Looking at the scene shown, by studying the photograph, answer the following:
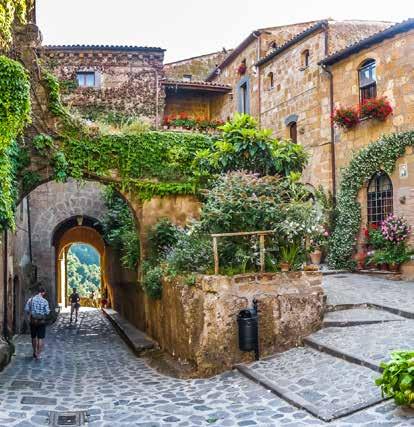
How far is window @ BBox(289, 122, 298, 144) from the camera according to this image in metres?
20.9

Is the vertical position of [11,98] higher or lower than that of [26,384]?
higher

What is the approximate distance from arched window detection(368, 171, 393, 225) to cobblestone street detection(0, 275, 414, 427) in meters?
4.77

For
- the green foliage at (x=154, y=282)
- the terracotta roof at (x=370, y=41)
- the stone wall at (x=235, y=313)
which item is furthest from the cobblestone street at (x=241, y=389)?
the terracotta roof at (x=370, y=41)

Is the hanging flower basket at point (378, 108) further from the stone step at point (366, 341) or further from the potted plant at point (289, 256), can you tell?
the stone step at point (366, 341)

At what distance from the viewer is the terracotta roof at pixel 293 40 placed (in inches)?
754

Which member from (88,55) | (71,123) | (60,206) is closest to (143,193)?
(71,123)

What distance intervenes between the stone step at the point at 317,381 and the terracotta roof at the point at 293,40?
13.8 metres

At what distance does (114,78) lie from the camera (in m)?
24.1

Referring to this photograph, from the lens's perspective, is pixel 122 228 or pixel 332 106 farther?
pixel 332 106

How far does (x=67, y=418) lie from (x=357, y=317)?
5.25m

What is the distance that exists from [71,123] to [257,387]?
8.59 metres

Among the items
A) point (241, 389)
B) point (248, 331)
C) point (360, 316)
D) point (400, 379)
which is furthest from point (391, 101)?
point (400, 379)

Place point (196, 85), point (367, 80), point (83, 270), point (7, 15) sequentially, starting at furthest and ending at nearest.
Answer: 1. point (83, 270)
2. point (196, 85)
3. point (367, 80)
4. point (7, 15)

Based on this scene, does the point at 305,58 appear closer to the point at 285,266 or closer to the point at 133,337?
the point at 133,337
